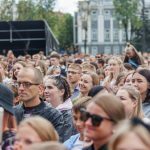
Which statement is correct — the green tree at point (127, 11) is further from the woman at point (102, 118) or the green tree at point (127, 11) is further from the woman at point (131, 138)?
the woman at point (131, 138)

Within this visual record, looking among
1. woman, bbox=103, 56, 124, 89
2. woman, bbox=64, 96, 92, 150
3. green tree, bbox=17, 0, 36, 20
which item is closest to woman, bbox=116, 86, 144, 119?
woman, bbox=64, 96, 92, 150

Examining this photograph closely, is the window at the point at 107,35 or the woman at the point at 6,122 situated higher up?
the woman at the point at 6,122

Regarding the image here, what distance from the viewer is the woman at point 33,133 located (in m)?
4.69

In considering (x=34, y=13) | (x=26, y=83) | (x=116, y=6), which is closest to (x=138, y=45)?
(x=116, y=6)

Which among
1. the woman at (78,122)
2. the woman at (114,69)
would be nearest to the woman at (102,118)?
the woman at (78,122)

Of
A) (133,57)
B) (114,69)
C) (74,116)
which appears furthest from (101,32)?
(74,116)

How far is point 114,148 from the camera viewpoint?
4.24 metres

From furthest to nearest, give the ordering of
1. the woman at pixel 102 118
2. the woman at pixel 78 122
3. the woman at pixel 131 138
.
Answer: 1. the woman at pixel 78 122
2. the woman at pixel 102 118
3. the woman at pixel 131 138

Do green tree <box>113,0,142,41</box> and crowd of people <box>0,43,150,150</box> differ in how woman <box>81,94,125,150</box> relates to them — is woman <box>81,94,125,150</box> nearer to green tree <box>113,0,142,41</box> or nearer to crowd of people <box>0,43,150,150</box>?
crowd of people <box>0,43,150,150</box>

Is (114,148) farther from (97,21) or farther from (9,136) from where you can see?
(97,21)

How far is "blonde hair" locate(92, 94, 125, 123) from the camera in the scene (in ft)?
16.7

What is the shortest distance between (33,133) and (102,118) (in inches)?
22.5

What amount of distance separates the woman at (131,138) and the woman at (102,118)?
2.57ft

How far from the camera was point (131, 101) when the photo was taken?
699 cm
